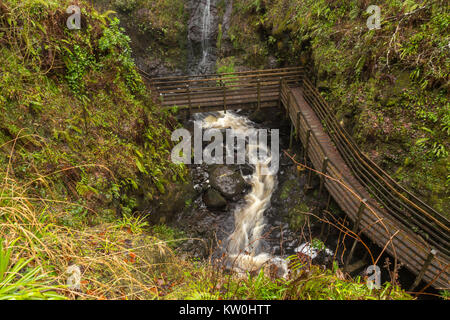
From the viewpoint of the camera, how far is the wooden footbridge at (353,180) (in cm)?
525

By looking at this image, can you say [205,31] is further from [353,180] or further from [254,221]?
[353,180]

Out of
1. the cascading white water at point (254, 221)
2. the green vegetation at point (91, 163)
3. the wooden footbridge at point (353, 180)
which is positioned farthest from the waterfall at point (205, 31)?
the cascading white water at point (254, 221)

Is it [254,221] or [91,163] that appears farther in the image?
[254,221]

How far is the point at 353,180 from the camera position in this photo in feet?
24.4

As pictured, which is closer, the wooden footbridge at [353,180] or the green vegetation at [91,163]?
the green vegetation at [91,163]

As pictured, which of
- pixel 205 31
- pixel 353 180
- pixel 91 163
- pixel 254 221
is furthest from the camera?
pixel 205 31

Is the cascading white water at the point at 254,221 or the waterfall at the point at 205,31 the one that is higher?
the waterfall at the point at 205,31

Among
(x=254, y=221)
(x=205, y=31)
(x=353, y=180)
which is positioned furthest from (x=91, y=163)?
(x=205, y=31)

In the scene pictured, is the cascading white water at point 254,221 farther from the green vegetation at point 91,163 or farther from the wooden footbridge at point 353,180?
the wooden footbridge at point 353,180

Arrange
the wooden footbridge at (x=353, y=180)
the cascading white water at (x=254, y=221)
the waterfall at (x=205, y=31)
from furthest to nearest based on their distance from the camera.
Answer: the waterfall at (x=205, y=31) → the cascading white water at (x=254, y=221) → the wooden footbridge at (x=353, y=180)

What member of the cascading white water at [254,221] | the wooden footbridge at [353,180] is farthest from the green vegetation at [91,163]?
the wooden footbridge at [353,180]

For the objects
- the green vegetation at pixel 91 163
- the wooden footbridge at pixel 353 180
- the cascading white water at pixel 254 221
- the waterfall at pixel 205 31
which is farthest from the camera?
the waterfall at pixel 205 31

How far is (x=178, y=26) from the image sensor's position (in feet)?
52.5
